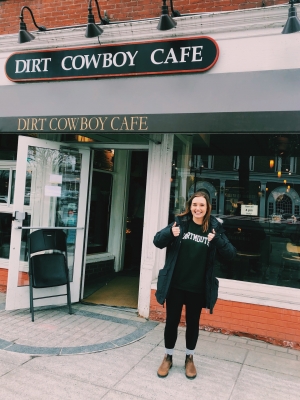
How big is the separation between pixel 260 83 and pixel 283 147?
92 cm

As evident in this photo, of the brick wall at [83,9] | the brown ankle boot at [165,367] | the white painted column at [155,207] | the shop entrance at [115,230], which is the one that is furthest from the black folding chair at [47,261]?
the brick wall at [83,9]

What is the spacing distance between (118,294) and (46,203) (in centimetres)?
198

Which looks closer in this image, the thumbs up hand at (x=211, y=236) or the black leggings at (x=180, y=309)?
the thumbs up hand at (x=211, y=236)

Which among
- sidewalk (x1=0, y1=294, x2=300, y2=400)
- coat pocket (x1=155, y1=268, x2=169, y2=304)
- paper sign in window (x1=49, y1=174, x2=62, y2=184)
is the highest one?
paper sign in window (x1=49, y1=174, x2=62, y2=184)

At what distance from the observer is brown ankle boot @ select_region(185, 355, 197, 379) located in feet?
10.8

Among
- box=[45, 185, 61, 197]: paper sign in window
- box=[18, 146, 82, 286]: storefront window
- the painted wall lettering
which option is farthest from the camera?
box=[45, 185, 61, 197]: paper sign in window

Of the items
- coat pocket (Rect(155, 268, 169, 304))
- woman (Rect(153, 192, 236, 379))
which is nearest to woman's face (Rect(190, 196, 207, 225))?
woman (Rect(153, 192, 236, 379))

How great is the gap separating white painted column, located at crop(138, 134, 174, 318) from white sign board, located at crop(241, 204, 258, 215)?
105 cm

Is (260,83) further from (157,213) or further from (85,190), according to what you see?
(85,190)

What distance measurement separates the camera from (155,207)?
16.0 ft

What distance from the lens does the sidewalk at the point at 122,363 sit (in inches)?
120

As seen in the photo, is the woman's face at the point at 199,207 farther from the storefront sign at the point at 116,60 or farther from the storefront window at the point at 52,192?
the storefront window at the point at 52,192

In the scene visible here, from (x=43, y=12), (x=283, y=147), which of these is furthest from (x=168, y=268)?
(x=43, y=12)

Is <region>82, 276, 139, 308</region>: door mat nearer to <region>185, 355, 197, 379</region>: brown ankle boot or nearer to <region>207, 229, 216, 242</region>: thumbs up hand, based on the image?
<region>185, 355, 197, 379</region>: brown ankle boot
